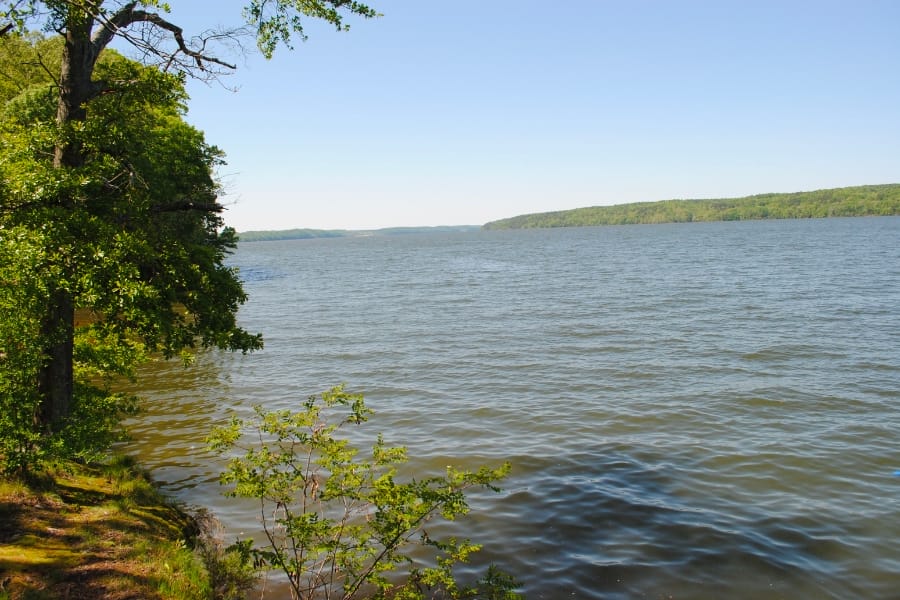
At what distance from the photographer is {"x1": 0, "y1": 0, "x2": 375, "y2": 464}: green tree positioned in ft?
25.4

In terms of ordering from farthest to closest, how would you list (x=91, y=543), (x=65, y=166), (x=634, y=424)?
(x=634, y=424), (x=65, y=166), (x=91, y=543)

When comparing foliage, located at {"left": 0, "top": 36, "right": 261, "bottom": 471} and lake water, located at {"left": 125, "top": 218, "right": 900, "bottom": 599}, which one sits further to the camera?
lake water, located at {"left": 125, "top": 218, "right": 900, "bottom": 599}

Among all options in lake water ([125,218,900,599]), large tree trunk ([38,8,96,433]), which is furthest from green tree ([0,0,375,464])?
lake water ([125,218,900,599])

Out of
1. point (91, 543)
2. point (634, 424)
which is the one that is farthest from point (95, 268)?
point (634, 424)

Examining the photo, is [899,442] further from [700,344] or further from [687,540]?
[700,344]

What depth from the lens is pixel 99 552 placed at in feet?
24.5

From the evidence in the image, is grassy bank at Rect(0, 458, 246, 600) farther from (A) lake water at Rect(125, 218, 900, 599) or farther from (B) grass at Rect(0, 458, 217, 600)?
(A) lake water at Rect(125, 218, 900, 599)

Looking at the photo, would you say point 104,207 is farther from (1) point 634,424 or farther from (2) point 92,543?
(1) point 634,424

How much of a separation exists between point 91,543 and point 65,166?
5.53 meters

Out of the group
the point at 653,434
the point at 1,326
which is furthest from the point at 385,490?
the point at 653,434

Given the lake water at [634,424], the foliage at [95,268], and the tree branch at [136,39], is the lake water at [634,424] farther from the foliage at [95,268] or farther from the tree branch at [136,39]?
the tree branch at [136,39]

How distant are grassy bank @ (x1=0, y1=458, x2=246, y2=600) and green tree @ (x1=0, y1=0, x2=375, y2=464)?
1190 millimetres

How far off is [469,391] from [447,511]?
12.4 meters

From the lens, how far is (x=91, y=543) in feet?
25.1
